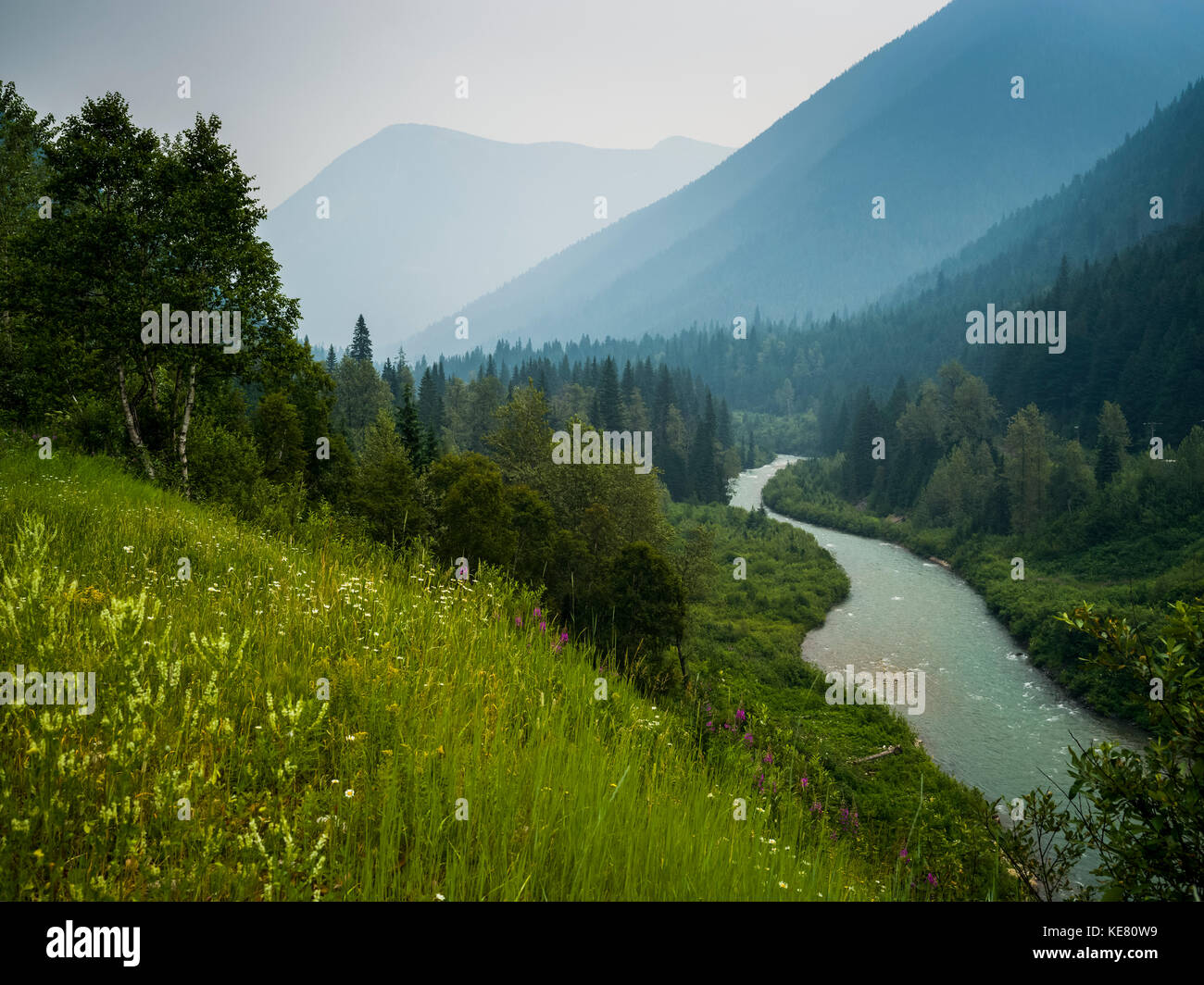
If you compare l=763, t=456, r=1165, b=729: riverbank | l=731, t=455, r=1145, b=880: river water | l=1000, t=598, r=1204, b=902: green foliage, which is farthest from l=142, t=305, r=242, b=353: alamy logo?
l=731, t=455, r=1145, b=880: river water

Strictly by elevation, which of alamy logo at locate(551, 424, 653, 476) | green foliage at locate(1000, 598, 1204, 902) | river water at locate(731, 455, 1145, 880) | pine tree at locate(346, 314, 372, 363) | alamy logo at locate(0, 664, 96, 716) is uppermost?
pine tree at locate(346, 314, 372, 363)

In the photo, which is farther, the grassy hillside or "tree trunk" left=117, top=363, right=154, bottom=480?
"tree trunk" left=117, top=363, right=154, bottom=480

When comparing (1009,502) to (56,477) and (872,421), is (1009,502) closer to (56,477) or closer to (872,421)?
(872,421)

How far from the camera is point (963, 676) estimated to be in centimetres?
3903

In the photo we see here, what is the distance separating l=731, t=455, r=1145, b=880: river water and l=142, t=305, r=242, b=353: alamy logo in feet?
96.4

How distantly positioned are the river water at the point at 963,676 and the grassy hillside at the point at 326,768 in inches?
750

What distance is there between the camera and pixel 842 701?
34.1m

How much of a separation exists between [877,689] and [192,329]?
126 feet
